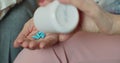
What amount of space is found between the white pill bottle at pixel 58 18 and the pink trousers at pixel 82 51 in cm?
5

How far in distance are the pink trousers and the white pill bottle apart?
5 centimetres

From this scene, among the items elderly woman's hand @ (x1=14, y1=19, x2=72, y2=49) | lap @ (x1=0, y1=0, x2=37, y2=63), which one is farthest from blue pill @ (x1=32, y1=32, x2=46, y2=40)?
lap @ (x1=0, y1=0, x2=37, y2=63)

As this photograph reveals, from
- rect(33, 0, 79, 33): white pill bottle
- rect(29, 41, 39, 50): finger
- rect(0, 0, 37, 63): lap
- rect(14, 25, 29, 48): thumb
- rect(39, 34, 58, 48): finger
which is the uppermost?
rect(33, 0, 79, 33): white pill bottle

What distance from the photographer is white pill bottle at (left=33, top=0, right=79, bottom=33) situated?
Result: 0.62 metres

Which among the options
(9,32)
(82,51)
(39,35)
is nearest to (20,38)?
(39,35)

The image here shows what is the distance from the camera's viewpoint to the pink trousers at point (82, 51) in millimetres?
649

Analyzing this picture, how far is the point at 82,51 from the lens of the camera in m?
0.66

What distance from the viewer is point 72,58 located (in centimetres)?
66

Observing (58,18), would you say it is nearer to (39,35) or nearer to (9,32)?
(39,35)

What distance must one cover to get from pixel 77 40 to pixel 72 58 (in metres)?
0.05

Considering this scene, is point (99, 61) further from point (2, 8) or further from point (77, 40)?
point (2, 8)

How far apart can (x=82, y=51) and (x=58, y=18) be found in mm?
110

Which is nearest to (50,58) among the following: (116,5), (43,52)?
(43,52)

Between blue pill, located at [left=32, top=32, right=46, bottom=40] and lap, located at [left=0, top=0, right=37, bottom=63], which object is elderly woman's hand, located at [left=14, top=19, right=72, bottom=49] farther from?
lap, located at [left=0, top=0, right=37, bottom=63]
